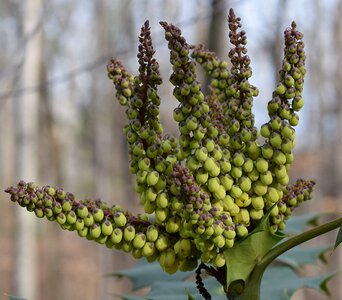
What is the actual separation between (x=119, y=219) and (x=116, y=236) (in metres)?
0.03

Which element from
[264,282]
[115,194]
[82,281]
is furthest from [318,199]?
[264,282]

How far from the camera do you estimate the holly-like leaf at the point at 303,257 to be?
5.32 feet

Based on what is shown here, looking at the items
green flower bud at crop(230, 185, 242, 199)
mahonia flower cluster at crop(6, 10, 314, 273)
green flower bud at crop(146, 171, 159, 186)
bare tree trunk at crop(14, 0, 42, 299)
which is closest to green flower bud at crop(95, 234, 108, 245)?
mahonia flower cluster at crop(6, 10, 314, 273)

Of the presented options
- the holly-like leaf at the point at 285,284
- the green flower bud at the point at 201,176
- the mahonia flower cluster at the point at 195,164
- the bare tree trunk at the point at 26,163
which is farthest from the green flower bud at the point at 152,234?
the bare tree trunk at the point at 26,163

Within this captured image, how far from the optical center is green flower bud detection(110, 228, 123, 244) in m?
0.94

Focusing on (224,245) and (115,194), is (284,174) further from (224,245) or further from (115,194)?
(115,194)

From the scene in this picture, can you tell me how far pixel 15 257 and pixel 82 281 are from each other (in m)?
14.9

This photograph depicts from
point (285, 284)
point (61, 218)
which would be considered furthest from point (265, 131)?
point (285, 284)

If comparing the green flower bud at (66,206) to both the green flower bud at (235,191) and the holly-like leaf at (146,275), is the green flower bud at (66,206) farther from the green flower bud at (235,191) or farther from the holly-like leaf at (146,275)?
the holly-like leaf at (146,275)

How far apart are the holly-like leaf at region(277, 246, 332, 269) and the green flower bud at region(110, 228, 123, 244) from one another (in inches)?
29.7

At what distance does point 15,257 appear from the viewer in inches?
310

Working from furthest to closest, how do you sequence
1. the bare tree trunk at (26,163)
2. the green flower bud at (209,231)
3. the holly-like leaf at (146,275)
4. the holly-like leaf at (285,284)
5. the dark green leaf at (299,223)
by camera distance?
the bare tree trunk at (26,163), the dark green leaf at (299,223), the holly-like leaf at (146,275), the holly-like leaf at (285,284), the green flower bud at (209,231)

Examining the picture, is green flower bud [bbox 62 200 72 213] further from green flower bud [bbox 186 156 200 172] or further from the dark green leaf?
the dark green leaf

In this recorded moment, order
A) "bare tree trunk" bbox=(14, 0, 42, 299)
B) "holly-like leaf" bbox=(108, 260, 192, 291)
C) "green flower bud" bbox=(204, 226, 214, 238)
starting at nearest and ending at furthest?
"green flower bud" bbox=(204, 226, 214, 238)
"holly-like leaf" bbox=(108, 260, 192, 291)
"bare tree trunk" bbox=(14, 0, 42, 299)
